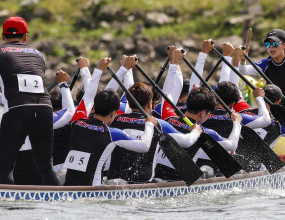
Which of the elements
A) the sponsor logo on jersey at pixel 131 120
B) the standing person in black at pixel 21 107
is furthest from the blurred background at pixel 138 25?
the standing person in black at pixel 21 107

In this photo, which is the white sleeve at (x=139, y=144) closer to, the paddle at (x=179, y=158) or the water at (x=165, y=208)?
the paddle at (x=179, y=158)

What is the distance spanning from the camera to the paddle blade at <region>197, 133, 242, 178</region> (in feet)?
26.9

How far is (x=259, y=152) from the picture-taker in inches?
358

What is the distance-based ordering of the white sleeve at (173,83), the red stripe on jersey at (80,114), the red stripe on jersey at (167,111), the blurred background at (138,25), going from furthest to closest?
the blurred background at (138,25) → the white sleeve at (173,83) → the red stripe on jersey at (167,111) → the red stripe on jersey at (80,114)

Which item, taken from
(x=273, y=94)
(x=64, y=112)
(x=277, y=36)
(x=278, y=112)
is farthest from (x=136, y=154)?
(x=277, y=36)

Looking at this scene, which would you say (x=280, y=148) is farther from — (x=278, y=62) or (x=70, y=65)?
(x=70, y=65)

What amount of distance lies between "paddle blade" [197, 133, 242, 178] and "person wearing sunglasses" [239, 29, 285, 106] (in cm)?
227

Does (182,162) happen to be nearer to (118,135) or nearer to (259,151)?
(118,135)

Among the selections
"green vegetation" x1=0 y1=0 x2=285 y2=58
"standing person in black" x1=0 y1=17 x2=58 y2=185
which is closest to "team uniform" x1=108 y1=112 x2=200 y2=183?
"standing person in black" x1=0 y1=17 x2=58 y2=185

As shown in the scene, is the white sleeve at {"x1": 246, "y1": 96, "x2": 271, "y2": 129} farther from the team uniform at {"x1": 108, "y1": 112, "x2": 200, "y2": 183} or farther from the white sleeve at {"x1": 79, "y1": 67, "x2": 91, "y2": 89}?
the white sleeve at {"x1": 79, "y1": 67, "x2": 91, "y2": 89}

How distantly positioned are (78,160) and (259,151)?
2.42 meters

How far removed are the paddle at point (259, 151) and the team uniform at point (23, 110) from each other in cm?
233

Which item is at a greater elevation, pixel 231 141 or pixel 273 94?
pixel 273 94

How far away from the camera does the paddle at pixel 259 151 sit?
8.92 metres
